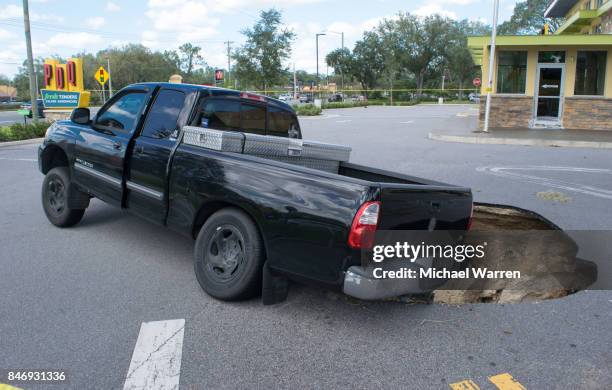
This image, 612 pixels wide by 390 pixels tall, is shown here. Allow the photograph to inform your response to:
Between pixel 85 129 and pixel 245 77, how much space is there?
132 feet

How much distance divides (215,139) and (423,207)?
1.75 metres

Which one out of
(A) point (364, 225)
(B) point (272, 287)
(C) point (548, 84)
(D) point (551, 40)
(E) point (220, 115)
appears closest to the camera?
(A) point (364, 225)

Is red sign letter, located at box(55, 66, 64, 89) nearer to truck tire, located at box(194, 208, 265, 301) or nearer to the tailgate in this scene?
truck tire, located at box(194, 208, 265, 301)

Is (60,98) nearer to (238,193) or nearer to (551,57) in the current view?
(551,57)

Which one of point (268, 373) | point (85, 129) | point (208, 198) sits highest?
point (85, 129)

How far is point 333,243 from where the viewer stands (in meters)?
→ 3.40

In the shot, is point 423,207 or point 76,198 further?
point 76,198

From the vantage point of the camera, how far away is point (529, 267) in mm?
5047

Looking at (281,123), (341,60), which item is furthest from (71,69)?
(341,60)

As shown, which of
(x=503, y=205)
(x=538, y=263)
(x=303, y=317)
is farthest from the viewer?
(x=503, y=205)

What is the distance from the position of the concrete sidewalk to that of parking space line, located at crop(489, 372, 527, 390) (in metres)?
14.6

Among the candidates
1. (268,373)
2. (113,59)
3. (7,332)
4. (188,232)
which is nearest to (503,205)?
(188,232)

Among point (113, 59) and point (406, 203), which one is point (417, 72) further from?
point (406, 203)

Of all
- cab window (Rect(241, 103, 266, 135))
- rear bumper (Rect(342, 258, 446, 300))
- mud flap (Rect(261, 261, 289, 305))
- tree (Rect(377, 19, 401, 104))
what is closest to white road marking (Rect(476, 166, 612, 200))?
cab window (Rect(241, 103, 266, 135))
